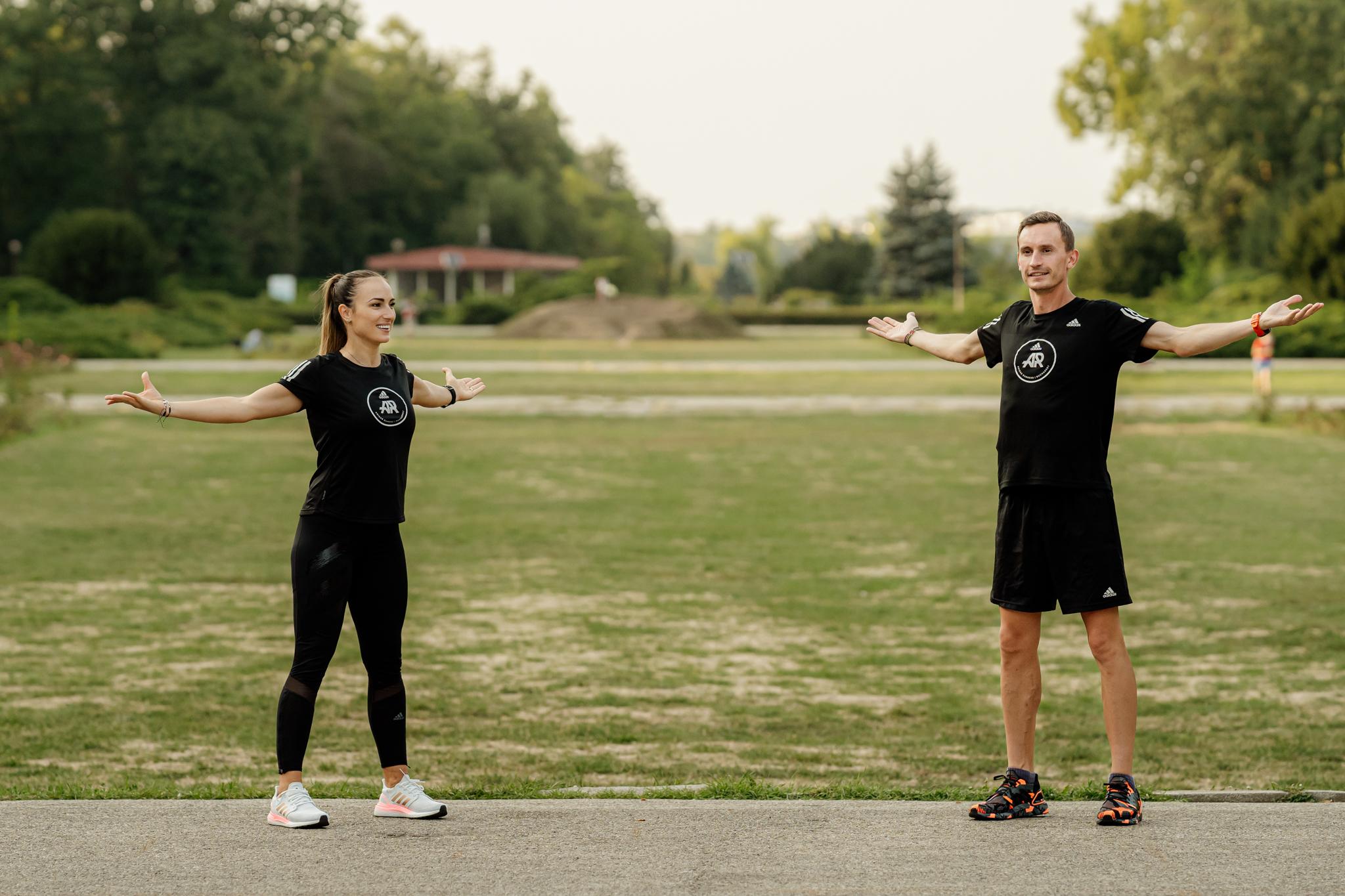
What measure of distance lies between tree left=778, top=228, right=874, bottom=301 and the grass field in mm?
90786

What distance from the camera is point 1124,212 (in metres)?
59.9

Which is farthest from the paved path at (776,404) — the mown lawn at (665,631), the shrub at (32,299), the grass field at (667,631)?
the shrub at (32,299)

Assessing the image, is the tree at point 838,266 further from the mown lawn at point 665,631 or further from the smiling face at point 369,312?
the smiling face at point 369,312

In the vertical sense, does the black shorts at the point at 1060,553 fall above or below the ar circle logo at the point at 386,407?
below

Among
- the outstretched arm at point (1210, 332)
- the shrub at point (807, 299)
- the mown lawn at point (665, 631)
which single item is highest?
the shrub at point (807, 299)

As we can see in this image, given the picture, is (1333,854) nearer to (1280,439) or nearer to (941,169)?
(1280,439)

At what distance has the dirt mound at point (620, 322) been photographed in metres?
61.8

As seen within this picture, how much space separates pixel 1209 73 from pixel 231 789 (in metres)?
66.6

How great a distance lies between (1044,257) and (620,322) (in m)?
58.4

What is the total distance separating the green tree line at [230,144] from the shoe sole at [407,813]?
241 ft

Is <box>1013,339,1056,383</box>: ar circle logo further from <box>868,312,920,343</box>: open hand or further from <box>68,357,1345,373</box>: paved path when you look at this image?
<box>68,357,1345,373</box>: paved path

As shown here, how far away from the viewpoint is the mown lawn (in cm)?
694

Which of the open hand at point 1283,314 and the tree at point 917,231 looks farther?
the tree at point 917,231

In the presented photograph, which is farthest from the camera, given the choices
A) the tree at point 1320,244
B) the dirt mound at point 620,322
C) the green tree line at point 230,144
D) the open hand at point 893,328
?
the green tree line at point 230,144
